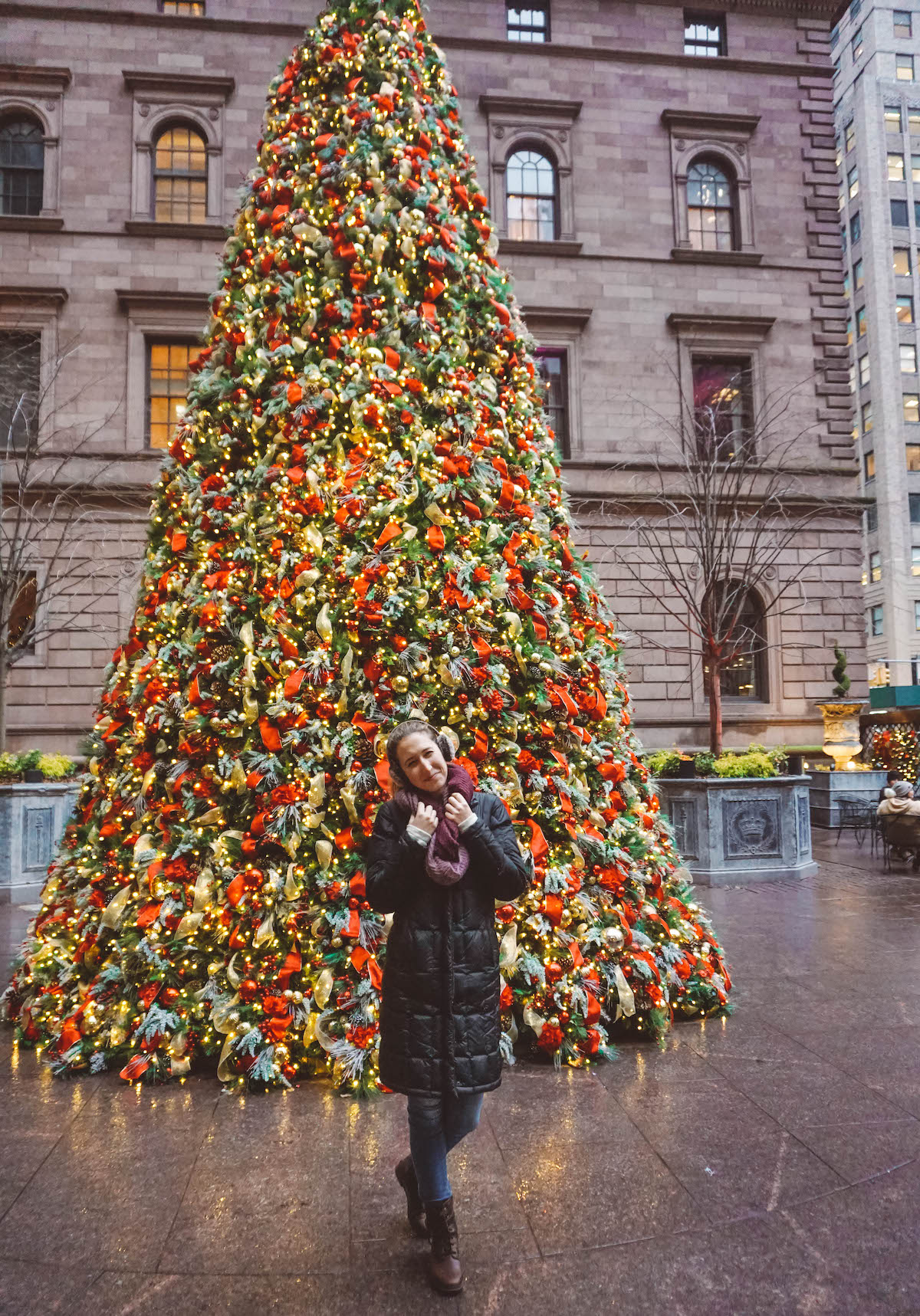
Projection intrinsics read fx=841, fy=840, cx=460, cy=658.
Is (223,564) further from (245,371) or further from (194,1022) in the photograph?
(194,1022)

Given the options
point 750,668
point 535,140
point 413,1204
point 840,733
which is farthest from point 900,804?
point 535,140

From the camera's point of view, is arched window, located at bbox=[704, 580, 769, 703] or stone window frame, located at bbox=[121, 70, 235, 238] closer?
stone window frame, located at bbox=[121, 70, 235, 238]

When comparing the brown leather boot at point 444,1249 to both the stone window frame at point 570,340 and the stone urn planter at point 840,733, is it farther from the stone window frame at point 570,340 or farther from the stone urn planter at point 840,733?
the stone window frame at point 570,340

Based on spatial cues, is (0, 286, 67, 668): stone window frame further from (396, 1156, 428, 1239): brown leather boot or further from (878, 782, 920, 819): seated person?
(396, 1156, 428, 1239): brown leather boot

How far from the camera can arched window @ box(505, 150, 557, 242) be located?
2027 cm

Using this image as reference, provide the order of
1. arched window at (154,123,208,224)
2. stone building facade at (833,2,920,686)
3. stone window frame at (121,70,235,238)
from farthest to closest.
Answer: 1. stone building facade at (833,2,920,686)
2. arched window at (154,123,208,224)
3. stone window frame at (121,70,235,238)

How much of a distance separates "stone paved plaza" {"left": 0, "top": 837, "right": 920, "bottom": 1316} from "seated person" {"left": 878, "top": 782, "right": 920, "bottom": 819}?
265 inches

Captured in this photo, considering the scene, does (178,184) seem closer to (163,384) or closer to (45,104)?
(45,104)

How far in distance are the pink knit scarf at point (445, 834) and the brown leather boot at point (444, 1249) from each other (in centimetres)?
101

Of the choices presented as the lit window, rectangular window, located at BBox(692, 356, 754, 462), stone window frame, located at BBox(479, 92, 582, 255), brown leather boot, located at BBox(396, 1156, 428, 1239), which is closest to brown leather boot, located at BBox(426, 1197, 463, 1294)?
brown leather boot, located at BBox(396, 1156, 428, 1239)

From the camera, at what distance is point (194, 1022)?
4.21 m

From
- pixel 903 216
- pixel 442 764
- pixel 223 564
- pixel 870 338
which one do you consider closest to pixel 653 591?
pixel 223 564

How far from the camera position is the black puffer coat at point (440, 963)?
268cm

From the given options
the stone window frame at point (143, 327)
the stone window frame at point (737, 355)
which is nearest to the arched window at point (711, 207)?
the stone window frame at point (737, 355)
